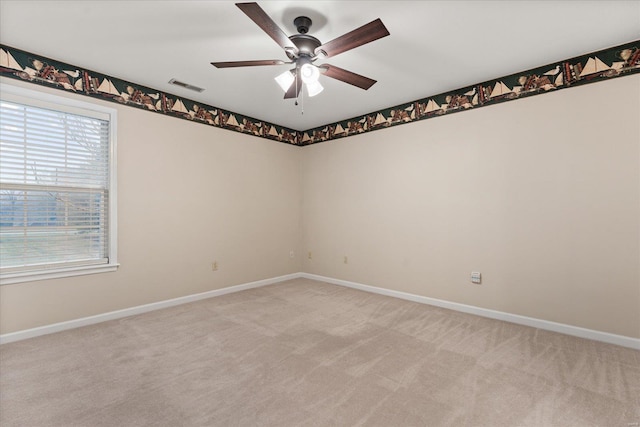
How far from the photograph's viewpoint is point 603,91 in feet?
8.84

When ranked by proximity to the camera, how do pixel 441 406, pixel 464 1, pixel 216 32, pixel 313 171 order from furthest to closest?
pixel 313 171 < pixel 216 32 < pixel 464 1 < pixel 441 406

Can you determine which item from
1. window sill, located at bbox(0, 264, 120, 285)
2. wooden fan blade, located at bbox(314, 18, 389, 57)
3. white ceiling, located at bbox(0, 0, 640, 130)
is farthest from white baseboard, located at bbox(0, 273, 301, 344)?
wooden fan blade, located at bbox(314, 18, 389, 57)

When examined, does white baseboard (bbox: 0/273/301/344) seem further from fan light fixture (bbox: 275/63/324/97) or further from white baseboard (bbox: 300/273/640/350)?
fan light fixture (bbox: 275/63/324/97)

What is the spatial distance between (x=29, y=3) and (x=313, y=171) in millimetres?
3809

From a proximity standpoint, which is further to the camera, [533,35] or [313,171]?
[313,171]

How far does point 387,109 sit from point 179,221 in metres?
3.25

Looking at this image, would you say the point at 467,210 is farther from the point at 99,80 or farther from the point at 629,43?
the point at 99,80

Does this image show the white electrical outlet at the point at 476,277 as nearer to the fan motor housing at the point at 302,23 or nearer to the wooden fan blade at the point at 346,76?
the wooden fan blade at the point at 346,76

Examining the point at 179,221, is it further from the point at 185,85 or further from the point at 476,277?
the point at 476,277

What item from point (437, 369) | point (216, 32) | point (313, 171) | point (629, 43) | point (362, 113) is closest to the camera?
point (437, 369)

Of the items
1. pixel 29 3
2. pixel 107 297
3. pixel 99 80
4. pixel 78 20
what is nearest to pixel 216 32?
pixel 78 20

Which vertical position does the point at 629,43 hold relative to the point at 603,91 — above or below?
above

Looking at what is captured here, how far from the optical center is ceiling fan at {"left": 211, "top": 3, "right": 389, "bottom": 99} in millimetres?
1800

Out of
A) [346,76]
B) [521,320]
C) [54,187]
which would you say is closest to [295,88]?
[346,76]
